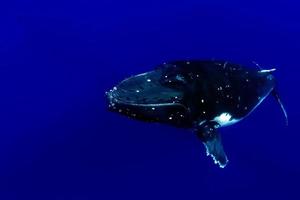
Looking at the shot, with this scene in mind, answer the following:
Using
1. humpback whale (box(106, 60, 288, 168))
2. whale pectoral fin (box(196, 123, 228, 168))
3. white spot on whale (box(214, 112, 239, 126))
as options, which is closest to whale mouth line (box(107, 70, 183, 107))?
humpback whale (box(106, 60, 288, 168))

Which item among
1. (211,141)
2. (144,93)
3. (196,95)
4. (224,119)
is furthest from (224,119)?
(144,93)

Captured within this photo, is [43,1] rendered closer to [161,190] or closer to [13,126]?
[13,126]

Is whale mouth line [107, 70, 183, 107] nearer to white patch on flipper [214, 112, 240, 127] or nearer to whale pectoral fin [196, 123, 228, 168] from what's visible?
whale pectoral fin [196, 123, 228, 168]

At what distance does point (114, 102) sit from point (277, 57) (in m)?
6.60

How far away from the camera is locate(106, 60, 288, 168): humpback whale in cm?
545

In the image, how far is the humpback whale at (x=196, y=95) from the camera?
545cm

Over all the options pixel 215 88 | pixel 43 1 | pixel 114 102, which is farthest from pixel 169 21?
pixel 114 102

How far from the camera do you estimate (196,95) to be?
6.02m

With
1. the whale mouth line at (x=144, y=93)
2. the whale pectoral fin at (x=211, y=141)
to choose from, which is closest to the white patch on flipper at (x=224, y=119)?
the whale pectoral fin at (x=211, y=141)

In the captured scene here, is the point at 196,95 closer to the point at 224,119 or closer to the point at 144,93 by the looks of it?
the point at 144,93

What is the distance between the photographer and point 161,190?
907 cm

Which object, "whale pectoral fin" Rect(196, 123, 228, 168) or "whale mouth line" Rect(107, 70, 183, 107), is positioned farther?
"whale pectoral fin" Rect(196, 123, 228, 168)

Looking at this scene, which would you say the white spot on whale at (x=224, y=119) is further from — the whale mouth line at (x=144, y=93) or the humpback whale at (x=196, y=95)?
the whale mouth line at (x=144, y=93)

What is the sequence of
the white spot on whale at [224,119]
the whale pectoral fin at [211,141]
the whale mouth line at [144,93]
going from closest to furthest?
the whale mouth line at [144,93] < the whale pectoral fin at [211,141] < the white spot on whale at [224,119]
